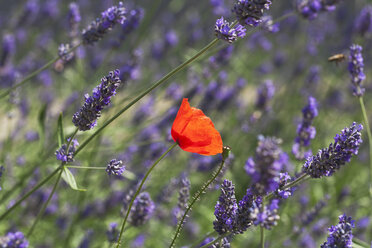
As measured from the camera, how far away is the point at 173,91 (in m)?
3.98

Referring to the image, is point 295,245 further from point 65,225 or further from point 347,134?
point 347,134

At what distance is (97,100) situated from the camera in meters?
1.48

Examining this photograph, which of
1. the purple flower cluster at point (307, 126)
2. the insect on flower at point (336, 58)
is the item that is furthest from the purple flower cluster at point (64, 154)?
the insect on flower at point (336, 58)

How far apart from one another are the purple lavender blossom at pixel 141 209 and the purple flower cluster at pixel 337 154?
2.72 feet

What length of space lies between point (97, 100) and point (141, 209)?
28.1 inches

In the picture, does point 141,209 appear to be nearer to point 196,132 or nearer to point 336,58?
point 196,132

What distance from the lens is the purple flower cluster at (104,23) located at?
6.57 ft

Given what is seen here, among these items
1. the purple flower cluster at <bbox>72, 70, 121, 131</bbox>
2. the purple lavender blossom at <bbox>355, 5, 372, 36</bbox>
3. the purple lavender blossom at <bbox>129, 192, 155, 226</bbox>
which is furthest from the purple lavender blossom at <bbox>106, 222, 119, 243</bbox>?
the purple lavender blossom at <bbox>355, 5, 372, 36</bbox>

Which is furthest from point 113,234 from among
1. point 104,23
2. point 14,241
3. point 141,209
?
point 104,23

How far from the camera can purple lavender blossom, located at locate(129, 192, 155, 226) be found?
2.01 m

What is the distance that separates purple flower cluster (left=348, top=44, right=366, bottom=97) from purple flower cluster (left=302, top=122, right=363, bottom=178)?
78cm

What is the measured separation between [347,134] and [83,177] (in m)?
1.99

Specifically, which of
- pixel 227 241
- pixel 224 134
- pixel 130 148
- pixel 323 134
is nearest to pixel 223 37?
pixel 227 241

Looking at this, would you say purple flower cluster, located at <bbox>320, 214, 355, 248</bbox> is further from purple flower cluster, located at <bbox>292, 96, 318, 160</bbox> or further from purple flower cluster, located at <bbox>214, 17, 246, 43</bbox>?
purple flower cluster, located at <bbox>292, 96, 318, 160</bbox>
